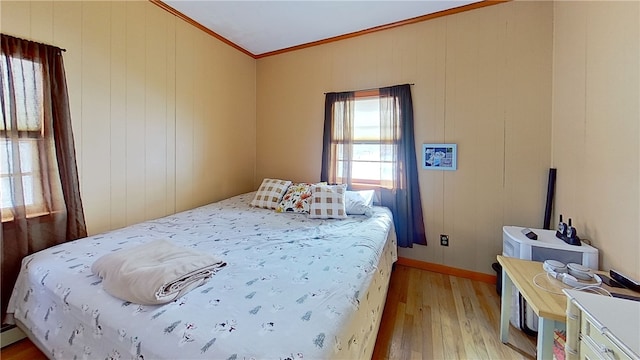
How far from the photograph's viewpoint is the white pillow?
254cm

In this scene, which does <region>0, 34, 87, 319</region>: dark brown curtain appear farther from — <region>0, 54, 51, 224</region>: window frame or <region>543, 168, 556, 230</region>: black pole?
<region>543, 168, 556, 230</region>: black pole

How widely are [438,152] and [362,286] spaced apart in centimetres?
195

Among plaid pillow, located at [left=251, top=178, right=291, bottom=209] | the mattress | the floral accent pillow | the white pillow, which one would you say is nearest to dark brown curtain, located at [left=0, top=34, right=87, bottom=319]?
the mattress

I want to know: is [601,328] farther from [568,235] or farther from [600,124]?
[600,124]

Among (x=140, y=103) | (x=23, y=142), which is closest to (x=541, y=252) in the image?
(x=140, y=103)

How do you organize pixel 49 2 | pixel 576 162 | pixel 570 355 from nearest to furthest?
pixel 570 355 < pixel 49 2 < pixel 576 162

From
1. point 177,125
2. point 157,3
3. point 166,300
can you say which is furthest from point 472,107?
point 157,3

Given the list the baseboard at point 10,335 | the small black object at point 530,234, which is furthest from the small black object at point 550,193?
the baseboard at point 10,335

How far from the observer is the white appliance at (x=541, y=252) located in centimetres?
162

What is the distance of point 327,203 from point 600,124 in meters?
2.04

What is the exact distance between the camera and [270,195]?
9.50 ft

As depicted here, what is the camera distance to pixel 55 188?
1.80 m

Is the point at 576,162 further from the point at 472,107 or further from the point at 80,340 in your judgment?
A: the point at 80,340

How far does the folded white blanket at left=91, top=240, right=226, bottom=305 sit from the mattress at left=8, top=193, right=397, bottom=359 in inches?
1.5
